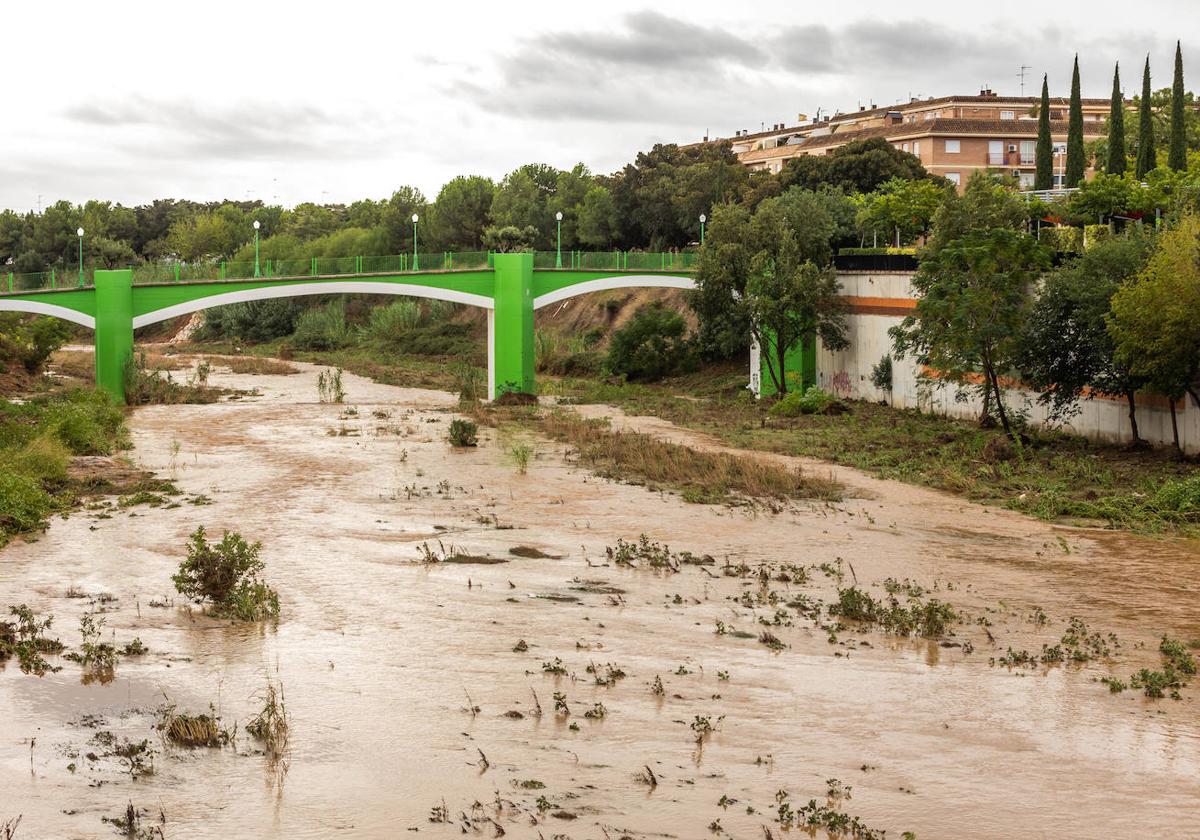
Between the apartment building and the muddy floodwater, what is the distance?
56.4m

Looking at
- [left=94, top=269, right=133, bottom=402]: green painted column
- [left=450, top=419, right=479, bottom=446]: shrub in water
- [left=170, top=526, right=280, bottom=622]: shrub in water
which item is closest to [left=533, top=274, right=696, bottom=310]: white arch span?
[left=94, top=269, right=133, bottom=402]: green painted column

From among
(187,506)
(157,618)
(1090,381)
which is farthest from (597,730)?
(1090,381)

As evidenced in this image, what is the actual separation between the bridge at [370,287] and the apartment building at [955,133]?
3026cm

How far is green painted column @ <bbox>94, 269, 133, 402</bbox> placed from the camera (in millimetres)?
44688

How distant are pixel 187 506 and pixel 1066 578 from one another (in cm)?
1600

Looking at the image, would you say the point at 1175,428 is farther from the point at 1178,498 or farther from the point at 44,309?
the point at 44,309

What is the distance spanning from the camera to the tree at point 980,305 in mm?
31625

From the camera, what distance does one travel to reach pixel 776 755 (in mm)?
12992

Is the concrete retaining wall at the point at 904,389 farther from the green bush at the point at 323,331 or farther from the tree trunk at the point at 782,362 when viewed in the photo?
the green bush at the point at 323,331

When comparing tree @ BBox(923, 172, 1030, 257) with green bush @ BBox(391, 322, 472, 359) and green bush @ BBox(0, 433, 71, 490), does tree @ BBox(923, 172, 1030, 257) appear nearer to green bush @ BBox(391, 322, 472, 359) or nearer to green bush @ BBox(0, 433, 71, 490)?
green bush @ BBox(0, 433, 71, 490)

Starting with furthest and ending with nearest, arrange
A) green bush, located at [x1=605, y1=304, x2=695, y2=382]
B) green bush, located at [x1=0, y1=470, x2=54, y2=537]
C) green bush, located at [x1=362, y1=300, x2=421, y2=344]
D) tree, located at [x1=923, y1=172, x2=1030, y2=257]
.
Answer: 1. green bush, located at [x1=362, y1=300, x2=421, y2=344]
2. green bush, located at [x1=605, y1=304, x2=695, y2=382]
3. tree, located at [x1=923, y1=172, x2=1030, y2=257]
4. green bush, located at [x1=0, y1=470, x2=54, y2=537]

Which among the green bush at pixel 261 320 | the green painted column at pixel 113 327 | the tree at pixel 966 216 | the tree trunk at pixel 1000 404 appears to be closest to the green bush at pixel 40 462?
the green painted column at pixel 113 327

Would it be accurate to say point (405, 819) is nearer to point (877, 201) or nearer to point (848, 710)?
point (848, 710)

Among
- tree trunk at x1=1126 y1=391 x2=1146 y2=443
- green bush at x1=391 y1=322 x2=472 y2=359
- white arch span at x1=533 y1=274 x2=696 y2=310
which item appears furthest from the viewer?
green bush at x1=391 y1=322 x2=472 y2=359
